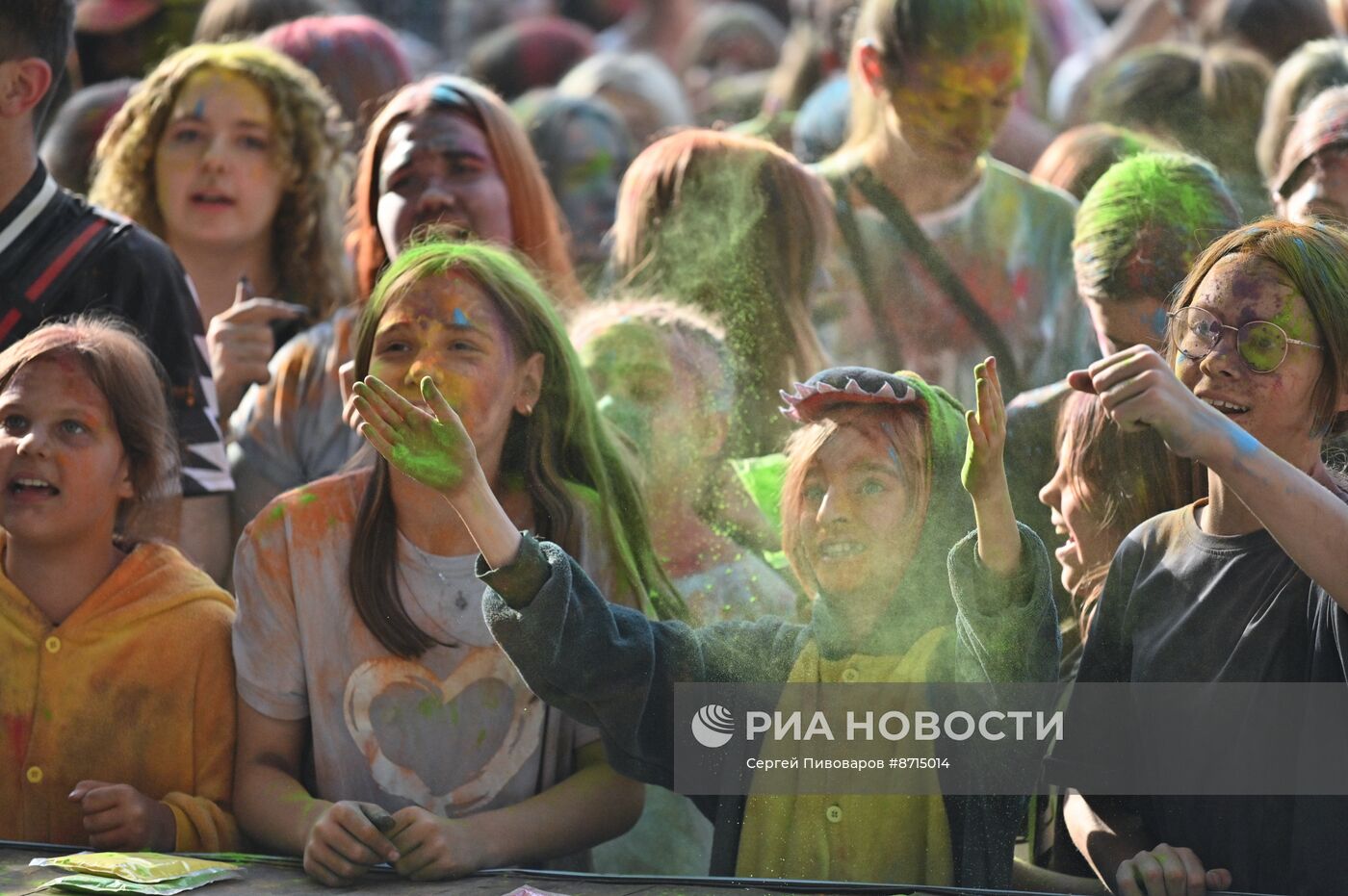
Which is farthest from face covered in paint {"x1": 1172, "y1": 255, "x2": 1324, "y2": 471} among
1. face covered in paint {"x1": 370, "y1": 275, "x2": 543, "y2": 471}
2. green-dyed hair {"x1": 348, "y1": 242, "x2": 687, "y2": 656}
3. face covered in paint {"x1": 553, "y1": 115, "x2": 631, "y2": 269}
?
face covered in paint {"x1": 553, "y1": 115, "x2": 631, "y2": 269}

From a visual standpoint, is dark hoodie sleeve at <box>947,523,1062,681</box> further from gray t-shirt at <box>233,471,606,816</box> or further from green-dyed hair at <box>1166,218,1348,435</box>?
gray t-shirt at <box>233,471,606,816</box>

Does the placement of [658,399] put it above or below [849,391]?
above

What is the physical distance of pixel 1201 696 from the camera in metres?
2.10

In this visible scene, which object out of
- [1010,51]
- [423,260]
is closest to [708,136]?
[1010,51]

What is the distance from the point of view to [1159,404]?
1.90 metres

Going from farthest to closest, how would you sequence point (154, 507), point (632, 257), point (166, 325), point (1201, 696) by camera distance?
point (632, 257) < point (166, 325) < point (154, 507) < point (1201, 696)

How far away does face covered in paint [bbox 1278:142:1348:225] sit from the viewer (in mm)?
2982

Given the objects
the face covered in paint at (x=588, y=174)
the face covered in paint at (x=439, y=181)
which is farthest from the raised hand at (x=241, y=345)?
the face covered in paint at (x=588, y=174)

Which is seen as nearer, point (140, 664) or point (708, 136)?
point (140, 664)

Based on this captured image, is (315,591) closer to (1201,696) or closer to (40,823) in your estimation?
(40,823)

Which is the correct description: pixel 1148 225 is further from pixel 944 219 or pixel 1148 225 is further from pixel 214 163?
pixel 214 163

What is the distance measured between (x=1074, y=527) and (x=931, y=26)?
117 cm

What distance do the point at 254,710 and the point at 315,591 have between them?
0.61 ft

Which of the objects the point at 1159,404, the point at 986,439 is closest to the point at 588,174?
the point at 986,439
